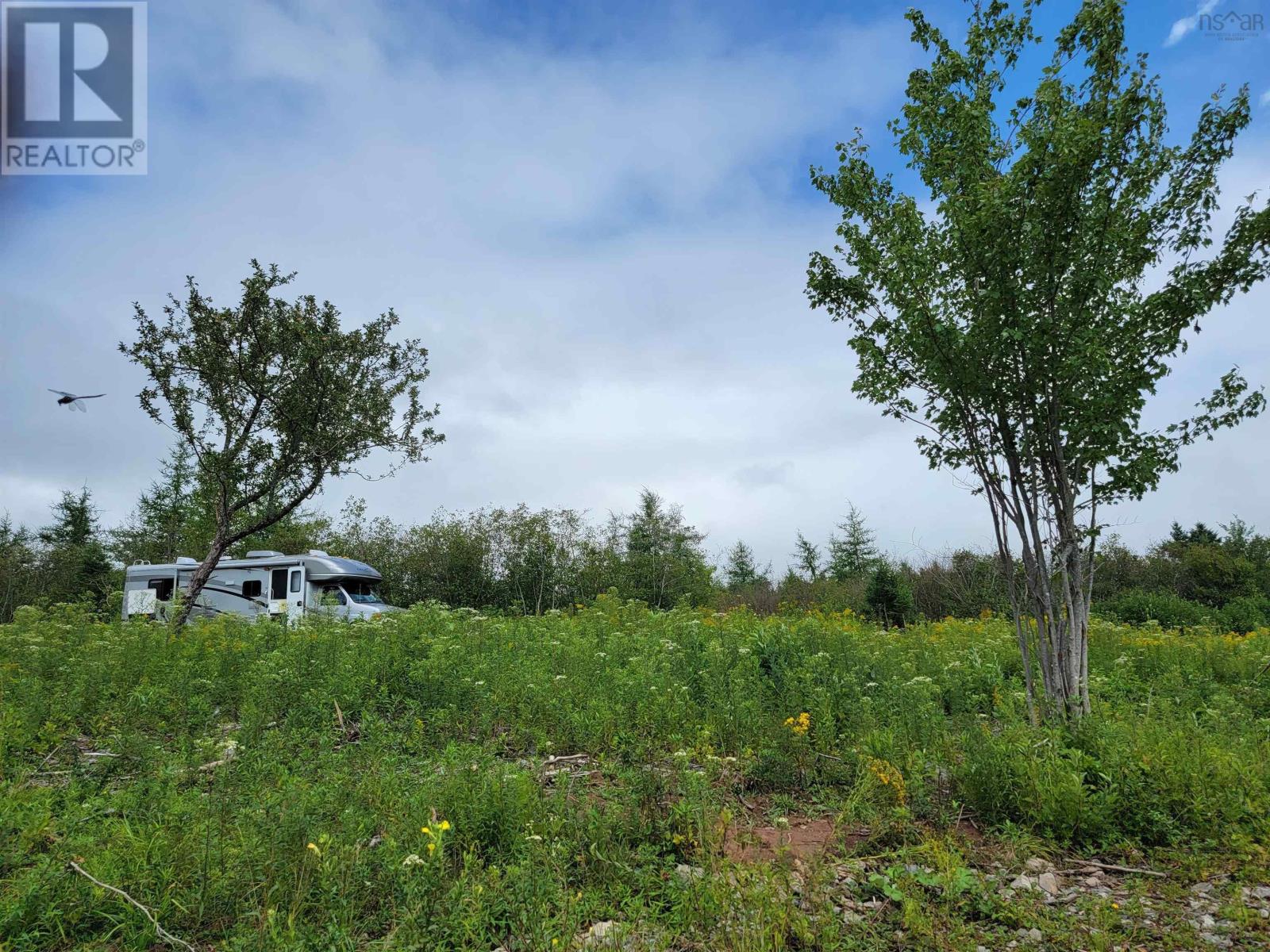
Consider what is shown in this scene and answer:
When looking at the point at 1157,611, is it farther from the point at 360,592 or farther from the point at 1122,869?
the point at 360,592

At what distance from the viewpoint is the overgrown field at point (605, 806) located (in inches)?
108

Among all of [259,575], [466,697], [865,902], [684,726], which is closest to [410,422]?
[259,575]

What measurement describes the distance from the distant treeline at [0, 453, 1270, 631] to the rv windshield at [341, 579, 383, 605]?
8.49 ft

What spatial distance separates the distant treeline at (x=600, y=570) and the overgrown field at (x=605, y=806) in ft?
38.3

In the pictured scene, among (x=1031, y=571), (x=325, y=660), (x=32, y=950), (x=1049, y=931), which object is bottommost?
(x=1049, y=931)

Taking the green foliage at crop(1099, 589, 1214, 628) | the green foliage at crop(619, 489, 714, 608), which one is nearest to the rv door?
the green foliage at crop(619, 489, 714, 608)

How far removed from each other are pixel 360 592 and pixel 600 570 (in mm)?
7078

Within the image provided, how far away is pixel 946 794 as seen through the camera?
416cm

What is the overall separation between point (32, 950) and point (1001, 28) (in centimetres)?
758

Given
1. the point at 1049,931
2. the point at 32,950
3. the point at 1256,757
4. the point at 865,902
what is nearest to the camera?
the point at 32,950

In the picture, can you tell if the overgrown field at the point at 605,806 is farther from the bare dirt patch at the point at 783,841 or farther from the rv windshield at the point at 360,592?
the rv windshield at the point at 360,592

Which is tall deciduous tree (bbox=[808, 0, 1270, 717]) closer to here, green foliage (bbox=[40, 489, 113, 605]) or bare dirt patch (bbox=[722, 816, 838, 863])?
bare dirt patch (bbox=[722, 816, 838, 863])

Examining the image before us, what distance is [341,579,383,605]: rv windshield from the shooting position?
17.8 metres

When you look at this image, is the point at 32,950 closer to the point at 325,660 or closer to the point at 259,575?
the point at 325,660
